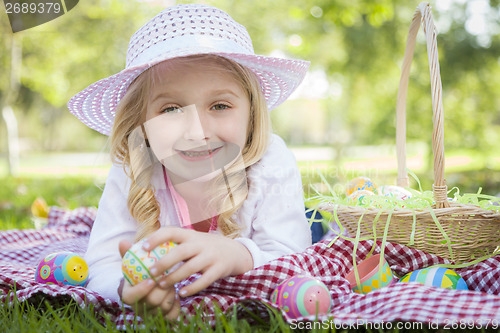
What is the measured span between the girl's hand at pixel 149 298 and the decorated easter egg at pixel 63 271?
487 mm

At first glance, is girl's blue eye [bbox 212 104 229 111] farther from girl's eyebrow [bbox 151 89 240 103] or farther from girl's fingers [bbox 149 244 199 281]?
girl's fingers [bbox 149 244 199 281]

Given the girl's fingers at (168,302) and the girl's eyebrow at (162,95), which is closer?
the girl's fingers at (168,302)

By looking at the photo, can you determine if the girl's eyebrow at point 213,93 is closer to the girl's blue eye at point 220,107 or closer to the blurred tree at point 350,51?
the girl's blue eye at point 220,107

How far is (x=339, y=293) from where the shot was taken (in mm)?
1393

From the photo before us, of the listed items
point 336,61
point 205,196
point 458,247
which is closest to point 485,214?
point 458,247

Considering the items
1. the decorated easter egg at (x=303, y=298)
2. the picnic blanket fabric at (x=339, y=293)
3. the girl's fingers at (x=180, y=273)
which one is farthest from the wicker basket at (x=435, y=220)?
the girl's fingers at (x=180, y=273)

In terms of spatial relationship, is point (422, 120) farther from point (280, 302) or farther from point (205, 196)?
point (280, 302)

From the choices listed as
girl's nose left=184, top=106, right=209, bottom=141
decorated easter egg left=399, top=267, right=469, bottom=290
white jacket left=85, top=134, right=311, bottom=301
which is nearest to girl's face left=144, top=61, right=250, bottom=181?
girl's nose left=184, top=106, right=209, bottom=141

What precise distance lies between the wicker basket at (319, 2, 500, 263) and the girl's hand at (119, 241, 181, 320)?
67 cm

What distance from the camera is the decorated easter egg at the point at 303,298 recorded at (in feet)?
4.12

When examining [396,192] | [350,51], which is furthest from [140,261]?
[350,51]

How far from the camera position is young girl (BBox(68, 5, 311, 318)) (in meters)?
1.70

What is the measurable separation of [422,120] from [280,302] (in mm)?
6635

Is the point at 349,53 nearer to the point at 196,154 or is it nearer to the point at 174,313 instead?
the point at 196,154
